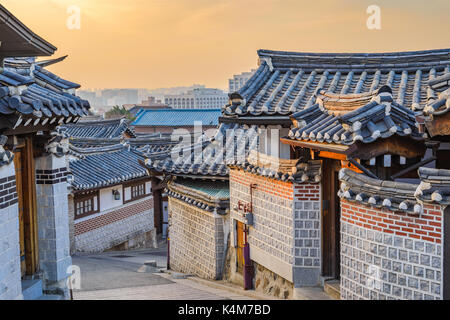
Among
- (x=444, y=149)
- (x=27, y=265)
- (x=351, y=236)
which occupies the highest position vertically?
(x=444, y=149)

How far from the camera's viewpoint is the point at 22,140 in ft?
26.3

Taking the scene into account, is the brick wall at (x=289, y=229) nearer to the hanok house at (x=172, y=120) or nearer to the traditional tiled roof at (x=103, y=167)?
the traditional tiled roof at (x=103, y=167)

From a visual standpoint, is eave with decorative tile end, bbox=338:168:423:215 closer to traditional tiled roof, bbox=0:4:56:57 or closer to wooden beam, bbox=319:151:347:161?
wooden beam, bbox=319:151:347:161

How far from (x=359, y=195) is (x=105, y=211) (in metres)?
19.2

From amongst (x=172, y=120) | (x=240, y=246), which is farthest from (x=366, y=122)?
(x=172, y=120)

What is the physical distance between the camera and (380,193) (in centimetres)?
689

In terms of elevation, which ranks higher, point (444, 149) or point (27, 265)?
point (444, 149)

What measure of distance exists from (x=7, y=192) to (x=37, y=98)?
4.62ft

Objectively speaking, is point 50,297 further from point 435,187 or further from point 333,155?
point 435,187

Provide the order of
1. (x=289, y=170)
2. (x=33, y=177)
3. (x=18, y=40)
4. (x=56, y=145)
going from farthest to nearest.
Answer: (x=289, y=170), (x=56, y=145), (x=33, y=177), (x=18, y=40)

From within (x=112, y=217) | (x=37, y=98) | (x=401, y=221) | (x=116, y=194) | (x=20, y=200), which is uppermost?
(x=37, y=98)

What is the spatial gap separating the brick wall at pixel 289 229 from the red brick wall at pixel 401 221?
→ 2.39 metres
